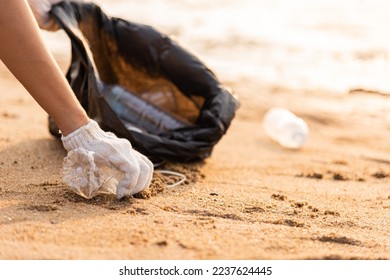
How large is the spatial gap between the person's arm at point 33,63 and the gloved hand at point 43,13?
32.3 inches

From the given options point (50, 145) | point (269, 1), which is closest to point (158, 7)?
point (269, 1)

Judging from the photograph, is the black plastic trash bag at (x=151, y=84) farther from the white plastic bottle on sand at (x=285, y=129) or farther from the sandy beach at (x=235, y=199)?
the white plastic bottle on sand at (x=285, y=129)

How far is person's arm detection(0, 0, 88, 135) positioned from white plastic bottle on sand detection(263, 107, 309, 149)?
177 cm

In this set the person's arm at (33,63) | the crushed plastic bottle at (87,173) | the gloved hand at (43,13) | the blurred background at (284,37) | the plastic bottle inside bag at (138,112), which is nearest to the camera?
the person's arm at (33,63)

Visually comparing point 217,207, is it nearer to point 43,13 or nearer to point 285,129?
point 43,13

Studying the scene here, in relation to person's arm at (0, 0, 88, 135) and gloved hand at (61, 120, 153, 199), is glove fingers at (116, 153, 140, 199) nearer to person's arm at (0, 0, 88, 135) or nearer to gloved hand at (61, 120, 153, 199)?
gloved hand at (61, 120, 153, 199)

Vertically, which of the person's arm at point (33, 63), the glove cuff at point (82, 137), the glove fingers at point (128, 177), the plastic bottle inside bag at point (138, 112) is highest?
the person's arm at point (33, 63)

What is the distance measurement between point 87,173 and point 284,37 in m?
4.83

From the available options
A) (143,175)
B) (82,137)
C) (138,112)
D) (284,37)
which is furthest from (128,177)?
(284,37)

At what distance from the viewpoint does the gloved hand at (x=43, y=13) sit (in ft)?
8.71

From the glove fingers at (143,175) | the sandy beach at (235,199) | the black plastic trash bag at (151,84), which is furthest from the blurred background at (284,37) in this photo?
the glove fingers at (143,175)

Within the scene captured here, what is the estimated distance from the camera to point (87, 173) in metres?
1.96

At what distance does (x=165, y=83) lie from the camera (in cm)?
300

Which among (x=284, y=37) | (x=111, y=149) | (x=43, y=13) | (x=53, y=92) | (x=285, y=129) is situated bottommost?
(x=285, y=129)
